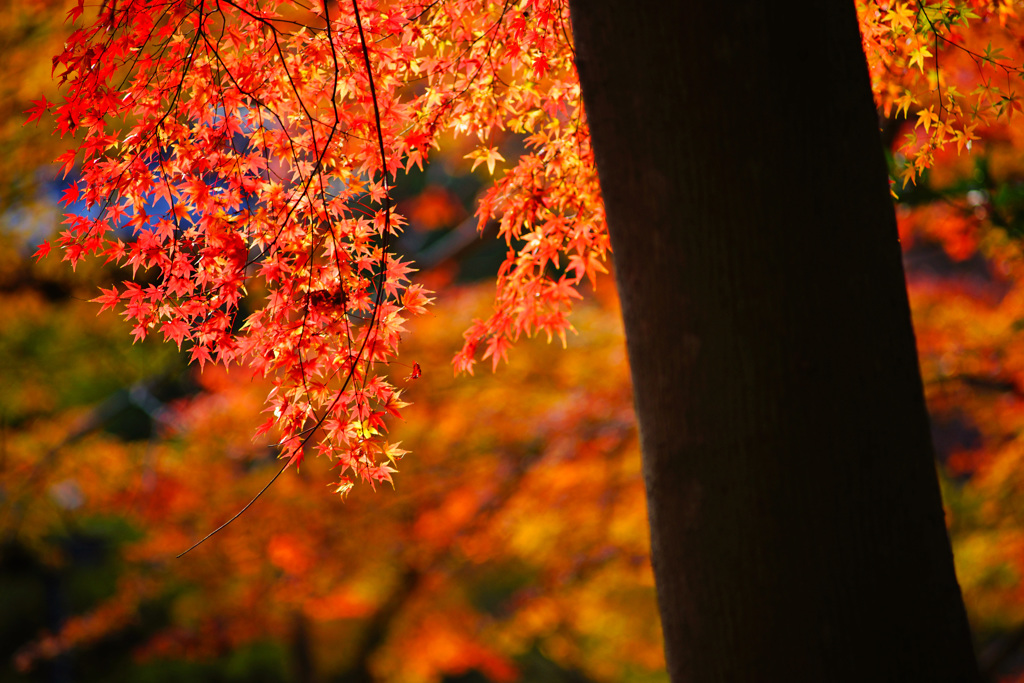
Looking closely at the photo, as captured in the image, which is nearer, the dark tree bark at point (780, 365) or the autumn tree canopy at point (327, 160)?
the dark tree bark at point (780, 365)

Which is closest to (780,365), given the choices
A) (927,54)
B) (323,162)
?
(323,162)

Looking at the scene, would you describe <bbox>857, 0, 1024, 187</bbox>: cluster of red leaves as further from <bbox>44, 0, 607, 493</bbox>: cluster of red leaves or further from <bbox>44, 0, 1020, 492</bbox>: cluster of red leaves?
<bbox>44, 0, 607, 493</bbox>: cluster of red leaves

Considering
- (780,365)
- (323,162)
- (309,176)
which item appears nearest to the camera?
(780,365)

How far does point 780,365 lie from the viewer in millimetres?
1598

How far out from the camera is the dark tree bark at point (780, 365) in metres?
1.59

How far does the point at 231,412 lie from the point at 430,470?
90.9 inches

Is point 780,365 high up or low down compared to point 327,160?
down

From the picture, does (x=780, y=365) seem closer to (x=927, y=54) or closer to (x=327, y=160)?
(x=327, y=160)

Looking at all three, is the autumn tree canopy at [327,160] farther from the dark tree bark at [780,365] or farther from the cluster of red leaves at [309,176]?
the dark tree bark at [780,365]

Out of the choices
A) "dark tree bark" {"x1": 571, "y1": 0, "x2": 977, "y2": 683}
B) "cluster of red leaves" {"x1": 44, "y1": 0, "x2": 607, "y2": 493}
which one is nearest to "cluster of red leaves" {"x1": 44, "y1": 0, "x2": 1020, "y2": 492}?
"cluster of red leaves" {"x1": 44, "y1": 0, "x2": 607, "y2": 493}

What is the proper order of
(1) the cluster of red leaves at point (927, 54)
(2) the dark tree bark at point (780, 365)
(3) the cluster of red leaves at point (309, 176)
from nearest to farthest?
(2) the dark tree bark at point (780, 365)
(3) the cluster of red leaves at point (309, 176)
(1) the cluster of red leaves at point (927, 54)

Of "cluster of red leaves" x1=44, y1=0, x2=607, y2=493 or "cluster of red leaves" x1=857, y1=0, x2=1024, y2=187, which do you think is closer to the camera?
"cluster of red leaves" x1=44, y1=0, x2=607, y2=493

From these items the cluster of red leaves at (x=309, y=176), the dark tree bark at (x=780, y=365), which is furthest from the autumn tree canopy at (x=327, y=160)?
the dark tree bark at (x=780, y=365)

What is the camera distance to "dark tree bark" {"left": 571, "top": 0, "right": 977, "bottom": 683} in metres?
1.59
